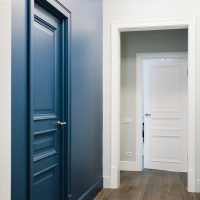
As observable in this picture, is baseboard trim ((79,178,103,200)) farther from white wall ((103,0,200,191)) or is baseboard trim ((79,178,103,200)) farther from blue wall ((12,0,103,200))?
white wall ((103,0,200,191))

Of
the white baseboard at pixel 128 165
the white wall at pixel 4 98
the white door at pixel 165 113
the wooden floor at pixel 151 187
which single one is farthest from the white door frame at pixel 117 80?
the white wall at pixel 4 98

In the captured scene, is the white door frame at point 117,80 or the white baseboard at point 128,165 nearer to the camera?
the white door frame at point 117,80

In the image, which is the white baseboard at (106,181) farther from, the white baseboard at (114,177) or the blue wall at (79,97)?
the blue wall at (79,97)

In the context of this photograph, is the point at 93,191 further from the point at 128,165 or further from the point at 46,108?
the point at 128,165

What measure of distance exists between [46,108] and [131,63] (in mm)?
3173

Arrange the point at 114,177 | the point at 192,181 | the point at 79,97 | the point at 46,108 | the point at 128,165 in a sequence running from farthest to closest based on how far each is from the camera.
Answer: the point at 128,165 → the point at 114,177 → the point at 192,181 → the point at 79,97 → the point at 46,108

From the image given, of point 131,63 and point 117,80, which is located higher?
point 131,63

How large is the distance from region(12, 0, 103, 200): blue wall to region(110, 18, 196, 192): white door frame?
0.20 meters

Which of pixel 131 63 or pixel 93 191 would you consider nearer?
pixel 93 191

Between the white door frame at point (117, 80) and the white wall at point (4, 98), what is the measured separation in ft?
9.28

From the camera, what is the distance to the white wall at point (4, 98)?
146cm

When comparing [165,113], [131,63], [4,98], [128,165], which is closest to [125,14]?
[131,63]

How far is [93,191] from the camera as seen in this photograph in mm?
3793

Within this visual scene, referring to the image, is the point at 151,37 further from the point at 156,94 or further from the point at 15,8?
the point at 15,8
